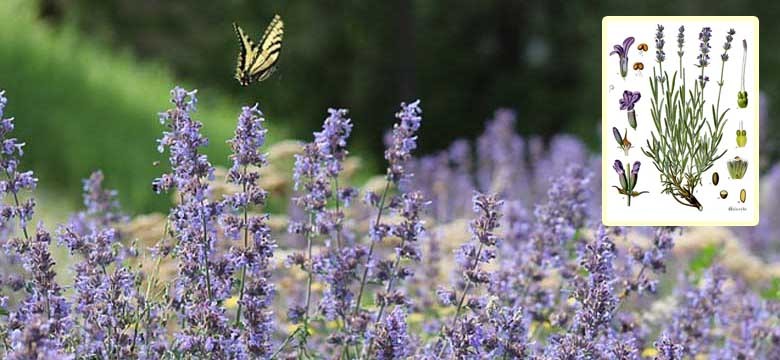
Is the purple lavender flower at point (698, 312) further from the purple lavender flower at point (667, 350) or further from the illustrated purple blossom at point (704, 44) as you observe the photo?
the purple lavender flower at point (667, 350)

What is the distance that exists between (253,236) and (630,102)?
142cm

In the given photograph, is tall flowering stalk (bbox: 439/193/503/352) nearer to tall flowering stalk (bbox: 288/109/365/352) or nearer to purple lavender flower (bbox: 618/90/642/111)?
tall flowering stalk (bbox: 288/109/365/352)

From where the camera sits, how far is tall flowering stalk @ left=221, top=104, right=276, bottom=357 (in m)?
3.29

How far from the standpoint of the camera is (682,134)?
13.6ft

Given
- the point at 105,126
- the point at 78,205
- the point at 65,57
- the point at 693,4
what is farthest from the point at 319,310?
the point at 693,4

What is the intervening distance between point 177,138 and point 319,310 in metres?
0.80

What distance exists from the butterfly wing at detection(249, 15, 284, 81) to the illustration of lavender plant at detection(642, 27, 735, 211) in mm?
1250

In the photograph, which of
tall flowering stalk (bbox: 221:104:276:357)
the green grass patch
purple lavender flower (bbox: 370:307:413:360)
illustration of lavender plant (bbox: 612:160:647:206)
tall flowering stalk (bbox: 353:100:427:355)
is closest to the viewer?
purple lavender flower (bbox: 370:307:413:360)

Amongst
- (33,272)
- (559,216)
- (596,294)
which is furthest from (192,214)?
(559,216)

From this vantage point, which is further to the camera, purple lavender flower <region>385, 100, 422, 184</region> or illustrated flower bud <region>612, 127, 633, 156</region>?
illustrated flower bud <region>612, 127, 633, 156</region>

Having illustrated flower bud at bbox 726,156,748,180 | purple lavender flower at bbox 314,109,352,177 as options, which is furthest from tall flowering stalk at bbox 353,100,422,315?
illustrated flower bud at bbox 726,156,748,180

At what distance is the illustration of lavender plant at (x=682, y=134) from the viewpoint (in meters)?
4.14

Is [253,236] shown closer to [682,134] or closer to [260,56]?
[260,56]

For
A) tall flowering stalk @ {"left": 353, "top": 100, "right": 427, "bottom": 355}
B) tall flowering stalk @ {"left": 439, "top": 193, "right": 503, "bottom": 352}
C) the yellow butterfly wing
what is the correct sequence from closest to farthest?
tall flowering stalk @ {"left": 439, "top": 193, "right": 503, "bottom": 352}, tall flowering stalk @ {"left": 353, "top": 100, "right": 427, "bottom": 355}, the yellow butterfly wing
